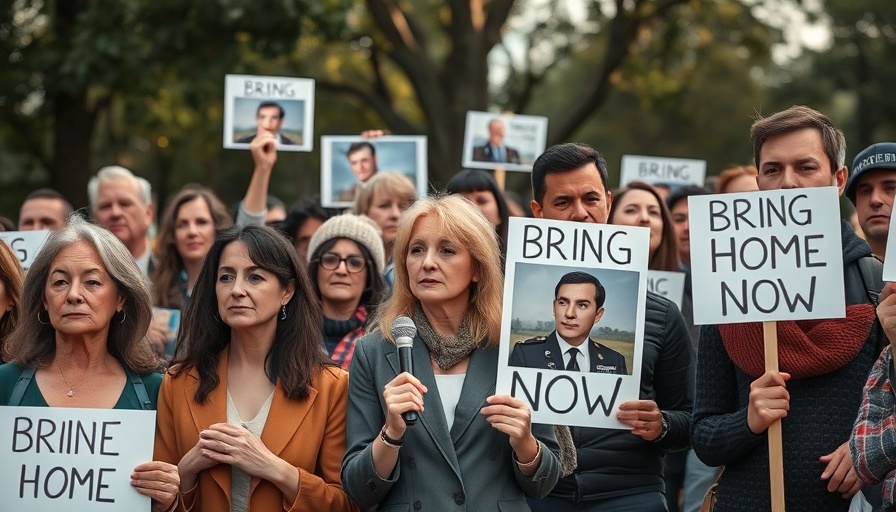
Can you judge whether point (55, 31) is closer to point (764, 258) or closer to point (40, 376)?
point (40, 376)

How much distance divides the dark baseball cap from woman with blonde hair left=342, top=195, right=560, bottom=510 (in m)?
1.88

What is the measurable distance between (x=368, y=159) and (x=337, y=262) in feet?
9.44

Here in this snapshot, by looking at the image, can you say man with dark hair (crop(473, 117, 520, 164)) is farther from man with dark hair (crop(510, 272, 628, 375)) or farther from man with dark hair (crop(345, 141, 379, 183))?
man with dark hair (crop(510, 272, 628, 375))

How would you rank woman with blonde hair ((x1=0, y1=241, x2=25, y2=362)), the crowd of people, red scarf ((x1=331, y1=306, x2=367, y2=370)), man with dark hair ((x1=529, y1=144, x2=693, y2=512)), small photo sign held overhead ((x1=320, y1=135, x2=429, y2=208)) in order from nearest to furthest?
the crowd of people → man with dark hair ((x1=529, y1=144, x2=693, y2=512)) → woman with blonde hair ((x1=0, y1=241, x2=25, y2=362)) → red scarf ((x1=331, y1=306, x2=367, y2=370)) → small photo sign held overhead ((x1=320, y1=135, x2=429, y2=208))

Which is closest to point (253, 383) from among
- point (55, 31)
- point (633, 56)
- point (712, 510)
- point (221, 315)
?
point (221, 315)

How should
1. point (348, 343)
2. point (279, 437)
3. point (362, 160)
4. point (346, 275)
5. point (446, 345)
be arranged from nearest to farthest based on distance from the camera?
point (446, 345), point (279, 437), point (348, 343), point (346, 275), point (362, 160)

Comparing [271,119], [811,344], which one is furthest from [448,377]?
[271,119]

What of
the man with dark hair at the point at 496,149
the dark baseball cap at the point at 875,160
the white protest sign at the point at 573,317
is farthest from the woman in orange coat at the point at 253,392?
the man with dark hair at the point at 496,149

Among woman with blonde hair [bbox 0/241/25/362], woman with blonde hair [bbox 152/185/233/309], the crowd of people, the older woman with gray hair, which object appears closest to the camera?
the crowd of people

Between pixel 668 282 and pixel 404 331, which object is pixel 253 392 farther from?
pixel 668 282

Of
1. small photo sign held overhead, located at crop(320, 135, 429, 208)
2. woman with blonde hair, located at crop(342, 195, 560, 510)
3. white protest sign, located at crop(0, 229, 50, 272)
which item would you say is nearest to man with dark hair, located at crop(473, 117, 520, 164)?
small photo sign held overhead, located at crop(320, 135, 429, 208)

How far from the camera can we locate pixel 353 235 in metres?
6.93

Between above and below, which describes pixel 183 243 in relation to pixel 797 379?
above

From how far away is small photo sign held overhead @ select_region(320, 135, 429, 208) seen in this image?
31.3ft
